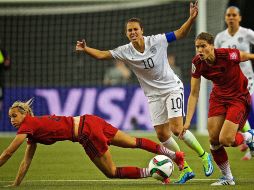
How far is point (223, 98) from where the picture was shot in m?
9.52

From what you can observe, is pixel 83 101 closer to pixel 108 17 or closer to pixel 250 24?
pixel 108 17

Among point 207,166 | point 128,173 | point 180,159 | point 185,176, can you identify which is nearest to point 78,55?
point 207,166

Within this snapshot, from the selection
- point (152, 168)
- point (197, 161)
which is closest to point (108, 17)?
point (197, 161)

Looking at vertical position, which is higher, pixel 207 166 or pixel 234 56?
pixel 234 56

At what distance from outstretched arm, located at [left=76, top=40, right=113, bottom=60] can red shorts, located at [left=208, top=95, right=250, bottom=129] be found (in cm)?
167

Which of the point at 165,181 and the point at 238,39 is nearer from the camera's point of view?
the point at 165,181

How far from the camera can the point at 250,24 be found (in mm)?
22609

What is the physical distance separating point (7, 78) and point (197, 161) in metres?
11.2

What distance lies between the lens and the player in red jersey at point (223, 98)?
930 centimetres

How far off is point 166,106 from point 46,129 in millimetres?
2214

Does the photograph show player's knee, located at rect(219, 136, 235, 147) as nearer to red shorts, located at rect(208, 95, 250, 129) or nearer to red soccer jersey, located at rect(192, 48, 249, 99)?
red shorts, located at rect(208, 95, 250, 129)

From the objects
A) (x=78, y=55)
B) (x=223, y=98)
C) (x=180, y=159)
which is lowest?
(x=180, y=159)

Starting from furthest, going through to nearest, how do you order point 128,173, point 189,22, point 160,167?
1. point 189,22
2. point 160,167
3. point 128,173

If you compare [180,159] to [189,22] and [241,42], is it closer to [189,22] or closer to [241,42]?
[189,22]
